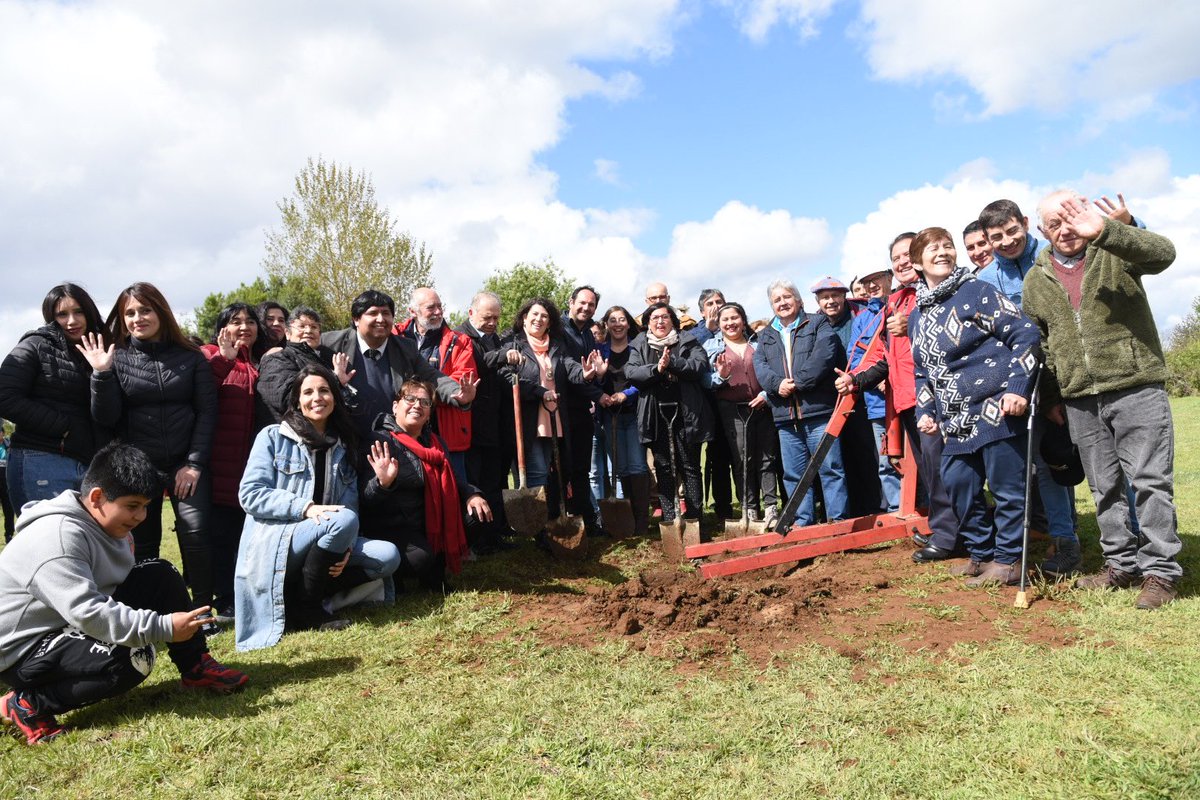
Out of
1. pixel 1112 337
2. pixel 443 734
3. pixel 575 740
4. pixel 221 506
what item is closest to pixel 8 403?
pixel 221 506

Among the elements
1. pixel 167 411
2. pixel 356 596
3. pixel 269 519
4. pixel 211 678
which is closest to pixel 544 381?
pixel 356 596

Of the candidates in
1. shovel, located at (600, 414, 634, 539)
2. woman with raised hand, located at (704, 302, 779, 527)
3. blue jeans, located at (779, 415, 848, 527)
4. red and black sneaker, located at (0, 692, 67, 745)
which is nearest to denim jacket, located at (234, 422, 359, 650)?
red and black sneaker, located at (0, 692, 67, 745)

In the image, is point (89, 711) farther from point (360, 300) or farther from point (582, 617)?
point (360, 300)

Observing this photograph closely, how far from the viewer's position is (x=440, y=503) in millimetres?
5930

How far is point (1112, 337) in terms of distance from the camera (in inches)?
178

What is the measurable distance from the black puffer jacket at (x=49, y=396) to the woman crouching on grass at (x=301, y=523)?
3.73 ft

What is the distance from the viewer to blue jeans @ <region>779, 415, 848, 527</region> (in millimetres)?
7090

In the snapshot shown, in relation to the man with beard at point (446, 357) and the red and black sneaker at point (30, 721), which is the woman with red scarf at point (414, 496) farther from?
the red and black sneaker at point (30, 721)

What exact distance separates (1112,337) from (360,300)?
16.7ft

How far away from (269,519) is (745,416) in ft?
14.4

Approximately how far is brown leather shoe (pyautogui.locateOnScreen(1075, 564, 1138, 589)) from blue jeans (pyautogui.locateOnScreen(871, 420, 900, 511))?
211 centimetres

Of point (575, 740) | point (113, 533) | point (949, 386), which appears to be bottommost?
point (575, 740)

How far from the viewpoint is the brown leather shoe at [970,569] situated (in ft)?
17.8

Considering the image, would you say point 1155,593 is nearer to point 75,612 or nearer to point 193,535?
point 75,612
